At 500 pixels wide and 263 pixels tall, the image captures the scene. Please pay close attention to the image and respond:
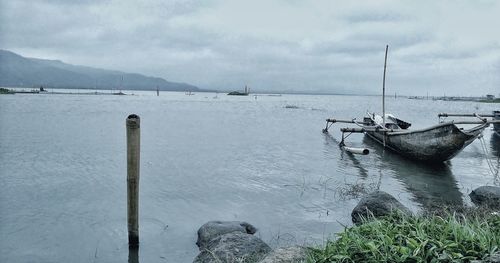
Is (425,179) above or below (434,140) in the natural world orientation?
below

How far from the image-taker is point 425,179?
1759 cm

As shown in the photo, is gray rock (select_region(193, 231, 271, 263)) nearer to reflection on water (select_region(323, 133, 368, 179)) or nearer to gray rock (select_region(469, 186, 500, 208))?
gray rock (select_region(469, 186, 500, 208))

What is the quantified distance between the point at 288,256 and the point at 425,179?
13.1 metres

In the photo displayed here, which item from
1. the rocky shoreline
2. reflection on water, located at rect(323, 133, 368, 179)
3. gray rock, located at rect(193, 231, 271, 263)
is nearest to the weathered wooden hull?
reflection on water, located at rect(323, 133, 368, 179)

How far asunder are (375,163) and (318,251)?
53.6ft

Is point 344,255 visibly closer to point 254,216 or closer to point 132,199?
point 132,199

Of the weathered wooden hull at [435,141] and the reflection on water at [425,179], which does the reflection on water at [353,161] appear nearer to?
the reflection on water at [425,179]

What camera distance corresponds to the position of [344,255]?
543cm

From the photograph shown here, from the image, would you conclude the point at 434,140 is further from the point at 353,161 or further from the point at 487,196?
the point at 487,196

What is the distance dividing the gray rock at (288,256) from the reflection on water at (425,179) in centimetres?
768

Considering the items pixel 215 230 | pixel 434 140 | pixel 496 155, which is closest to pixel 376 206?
pixel 215 230

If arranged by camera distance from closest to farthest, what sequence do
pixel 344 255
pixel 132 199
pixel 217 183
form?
1. pixel 344 255
2. pixel 132 199
3. pixel 217 183

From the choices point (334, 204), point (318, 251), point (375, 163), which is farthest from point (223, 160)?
point (318, 251)

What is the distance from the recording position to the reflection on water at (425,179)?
1431 centimetres
